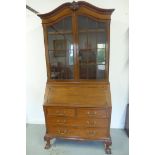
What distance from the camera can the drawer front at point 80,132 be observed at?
2473 millimetres

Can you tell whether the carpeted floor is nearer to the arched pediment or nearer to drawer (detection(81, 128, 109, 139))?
drawer (detection(81, 128, 109, 139))

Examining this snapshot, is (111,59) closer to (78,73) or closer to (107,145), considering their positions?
(78,73)

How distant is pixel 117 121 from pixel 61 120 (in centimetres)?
121

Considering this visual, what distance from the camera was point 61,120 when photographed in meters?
2.56

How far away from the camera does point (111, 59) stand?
312 cm

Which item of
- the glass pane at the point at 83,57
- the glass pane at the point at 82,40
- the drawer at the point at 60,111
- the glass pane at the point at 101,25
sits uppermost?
the glass pane at the point at 101,25

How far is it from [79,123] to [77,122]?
32 millimetres

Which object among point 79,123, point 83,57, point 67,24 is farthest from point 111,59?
point 79,123

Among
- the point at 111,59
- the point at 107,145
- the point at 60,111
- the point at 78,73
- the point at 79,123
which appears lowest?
the point at 107,145

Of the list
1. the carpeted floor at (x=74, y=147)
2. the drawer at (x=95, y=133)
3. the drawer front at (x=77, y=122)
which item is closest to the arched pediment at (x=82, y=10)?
the drawer front at (x=77, y=122)

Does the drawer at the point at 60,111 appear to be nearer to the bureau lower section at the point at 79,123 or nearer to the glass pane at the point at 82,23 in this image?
the bureau lower section at the point at 79,123

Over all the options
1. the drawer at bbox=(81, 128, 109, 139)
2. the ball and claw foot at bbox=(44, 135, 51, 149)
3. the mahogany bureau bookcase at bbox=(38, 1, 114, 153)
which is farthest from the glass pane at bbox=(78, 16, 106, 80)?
the ball and claw foot at bbox=(44, 135, 51, 149)

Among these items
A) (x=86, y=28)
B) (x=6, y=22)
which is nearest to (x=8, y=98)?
(x=6, y=22)
